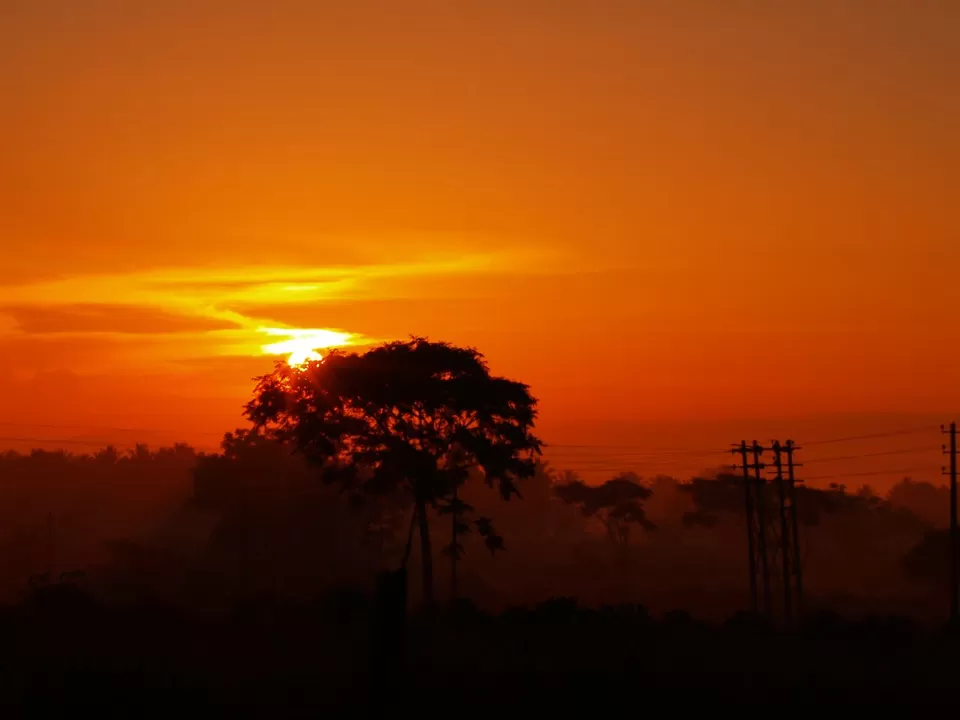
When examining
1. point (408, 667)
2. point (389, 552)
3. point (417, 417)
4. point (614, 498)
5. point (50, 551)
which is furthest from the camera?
point (614, 498)

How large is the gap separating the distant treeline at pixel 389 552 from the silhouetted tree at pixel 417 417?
18832 millimetres

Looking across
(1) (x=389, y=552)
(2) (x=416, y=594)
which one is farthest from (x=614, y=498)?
(2) (x=416, y=594)

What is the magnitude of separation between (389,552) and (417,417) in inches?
2462

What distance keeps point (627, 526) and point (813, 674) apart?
3784 inches

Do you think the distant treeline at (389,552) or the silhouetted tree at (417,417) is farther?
the distant treeline at (389,552)

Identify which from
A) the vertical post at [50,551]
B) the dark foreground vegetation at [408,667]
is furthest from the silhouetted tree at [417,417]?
the vertical post at [50,551]

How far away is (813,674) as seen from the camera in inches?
979

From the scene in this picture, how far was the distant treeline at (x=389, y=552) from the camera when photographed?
88.8 m

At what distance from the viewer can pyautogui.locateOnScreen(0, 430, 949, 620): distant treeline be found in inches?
3497

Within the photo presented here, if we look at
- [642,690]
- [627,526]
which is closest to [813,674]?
[642,690]

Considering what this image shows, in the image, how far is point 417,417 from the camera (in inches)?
2080

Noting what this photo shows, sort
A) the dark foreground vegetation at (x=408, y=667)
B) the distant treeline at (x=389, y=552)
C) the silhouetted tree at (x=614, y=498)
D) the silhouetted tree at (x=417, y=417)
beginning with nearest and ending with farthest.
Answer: the dark foreground vegetation at (x=408, y=667)
the silhouetted tree at (x=417, y=417)
the distant treeline at (x=389, y=552)
the silhouetted tree at (x=614, y=498)

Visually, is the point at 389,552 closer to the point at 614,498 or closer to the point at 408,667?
the point at 614,498

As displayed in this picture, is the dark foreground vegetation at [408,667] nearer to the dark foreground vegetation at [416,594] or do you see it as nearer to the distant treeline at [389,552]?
the dark foreground vegetation at [416,594]
